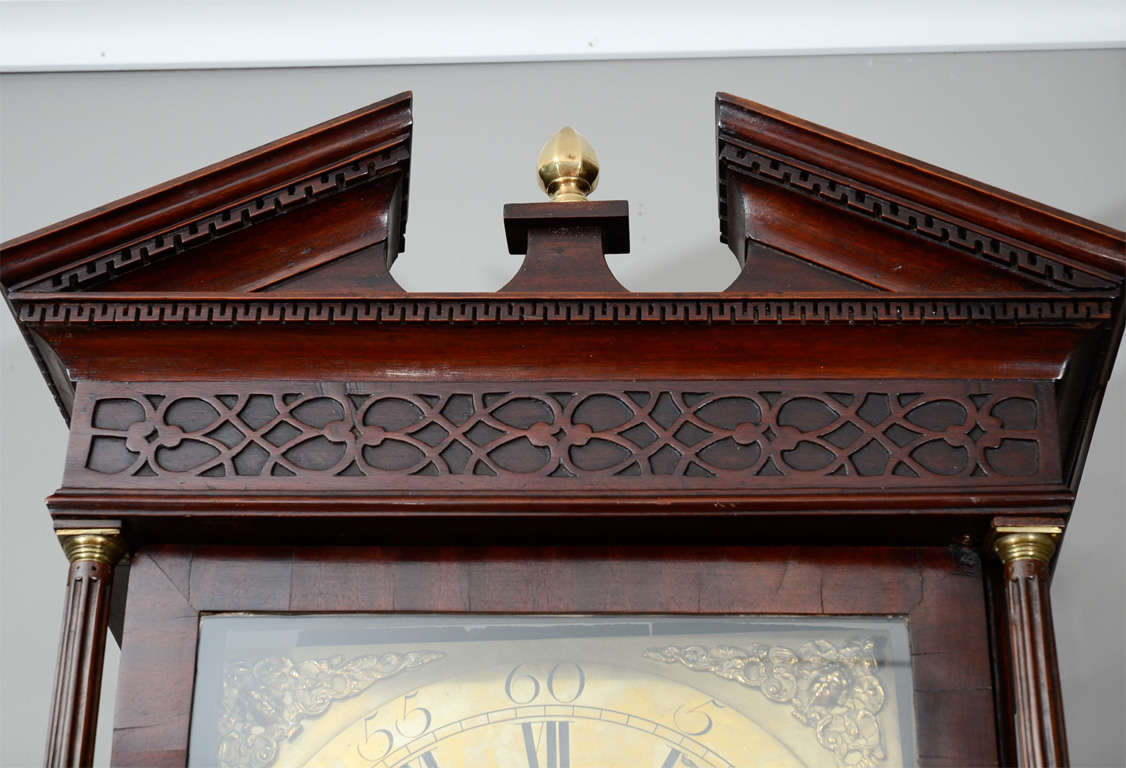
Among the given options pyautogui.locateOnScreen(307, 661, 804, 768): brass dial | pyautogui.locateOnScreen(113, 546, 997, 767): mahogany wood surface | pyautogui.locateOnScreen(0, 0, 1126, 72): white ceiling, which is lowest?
pyautogui.locateOnScreen(307, 661, 804, 768): brass dial

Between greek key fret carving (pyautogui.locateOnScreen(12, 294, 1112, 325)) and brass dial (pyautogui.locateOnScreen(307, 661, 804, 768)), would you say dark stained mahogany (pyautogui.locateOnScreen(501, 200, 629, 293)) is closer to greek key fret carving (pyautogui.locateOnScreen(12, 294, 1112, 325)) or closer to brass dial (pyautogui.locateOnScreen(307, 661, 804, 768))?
greek key fret carving (pyautogui.locateOnScreen(12, 294, 1112, 325))

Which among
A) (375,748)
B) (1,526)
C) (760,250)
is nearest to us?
(375,748)

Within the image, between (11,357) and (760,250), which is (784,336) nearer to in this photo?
(760,250)

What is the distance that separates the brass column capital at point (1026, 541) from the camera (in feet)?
5.11

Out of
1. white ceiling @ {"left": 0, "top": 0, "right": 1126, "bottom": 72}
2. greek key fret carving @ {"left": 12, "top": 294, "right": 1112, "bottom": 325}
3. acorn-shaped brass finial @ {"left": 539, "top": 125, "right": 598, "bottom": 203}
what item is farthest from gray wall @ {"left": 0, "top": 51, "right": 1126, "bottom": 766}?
greek key fret carving @ {"left": 12, "top": 294, "right": 1112, "bottom": 325}

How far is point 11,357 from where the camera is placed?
8.03ft

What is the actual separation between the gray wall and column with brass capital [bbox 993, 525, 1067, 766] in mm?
834

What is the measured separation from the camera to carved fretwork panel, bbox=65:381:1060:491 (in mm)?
1601

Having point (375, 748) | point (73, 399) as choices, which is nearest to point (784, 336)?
point (375, 748)

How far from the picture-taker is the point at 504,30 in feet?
8.71

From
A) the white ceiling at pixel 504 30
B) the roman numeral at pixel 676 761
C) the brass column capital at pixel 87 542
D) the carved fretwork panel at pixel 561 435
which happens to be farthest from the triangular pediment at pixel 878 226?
the white ceiling at pixel 504 30

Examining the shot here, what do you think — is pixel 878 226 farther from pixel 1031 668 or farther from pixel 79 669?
pixel 79 669

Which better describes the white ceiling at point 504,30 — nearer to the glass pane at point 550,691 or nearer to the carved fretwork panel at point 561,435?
the carved fretwork panel at point 561,435

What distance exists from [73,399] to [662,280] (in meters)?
0.97
